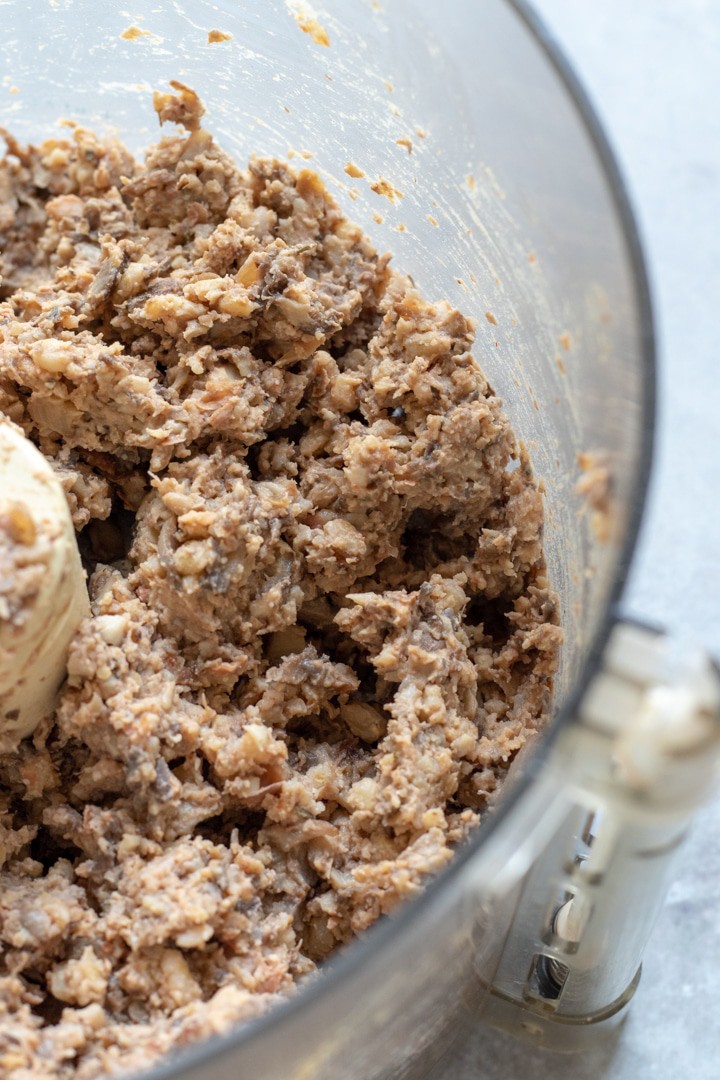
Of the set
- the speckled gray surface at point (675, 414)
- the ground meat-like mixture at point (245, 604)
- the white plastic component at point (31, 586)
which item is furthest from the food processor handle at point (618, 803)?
the white plastic component at point (31, 586)

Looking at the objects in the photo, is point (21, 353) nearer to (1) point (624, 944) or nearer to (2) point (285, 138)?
(2) point (285, 138)

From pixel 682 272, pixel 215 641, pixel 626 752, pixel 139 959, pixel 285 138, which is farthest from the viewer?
pixel 682 272

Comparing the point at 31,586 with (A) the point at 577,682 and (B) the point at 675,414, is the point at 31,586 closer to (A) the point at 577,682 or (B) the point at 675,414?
(A) the point at 577,682

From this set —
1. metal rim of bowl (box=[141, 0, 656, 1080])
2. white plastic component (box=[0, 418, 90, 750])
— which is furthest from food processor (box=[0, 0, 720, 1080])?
white plastic component (box=[0, 418, 90, 750])

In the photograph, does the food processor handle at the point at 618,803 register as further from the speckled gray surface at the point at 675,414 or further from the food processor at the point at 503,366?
the speckled gray surface at the point at 675,414

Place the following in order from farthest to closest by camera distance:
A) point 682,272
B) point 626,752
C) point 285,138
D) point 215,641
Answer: point 682,272, point 285,138, point 215,641, point 626,752

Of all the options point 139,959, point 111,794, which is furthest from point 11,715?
point 139,959

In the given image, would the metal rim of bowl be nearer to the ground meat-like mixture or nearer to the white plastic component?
the ground meat-like mixture
